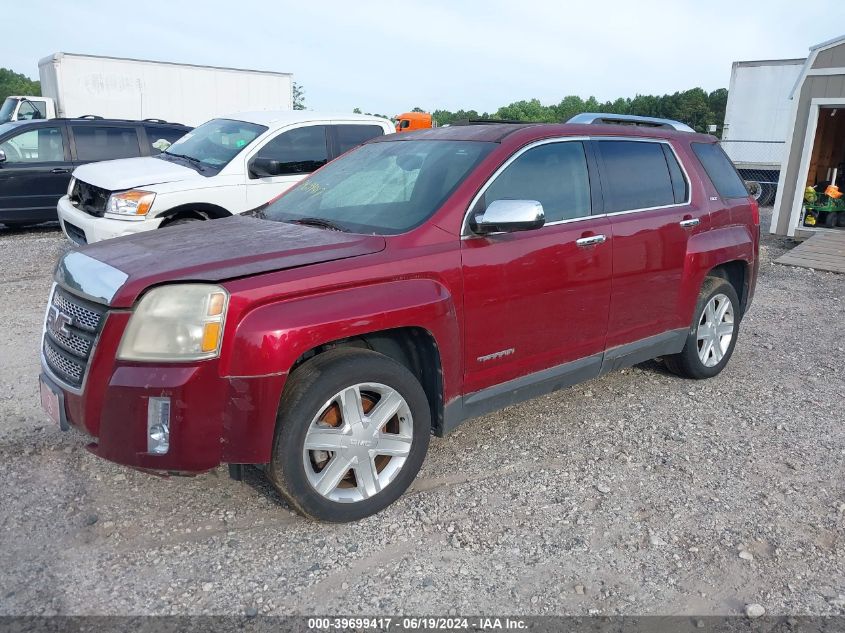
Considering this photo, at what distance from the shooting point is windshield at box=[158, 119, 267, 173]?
763 centimetres

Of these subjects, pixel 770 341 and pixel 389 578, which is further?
pixel 770 341

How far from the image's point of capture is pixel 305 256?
9.98 ft

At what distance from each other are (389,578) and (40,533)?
1.62 metres

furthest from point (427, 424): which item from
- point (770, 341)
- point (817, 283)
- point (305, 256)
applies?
point (817, 283)

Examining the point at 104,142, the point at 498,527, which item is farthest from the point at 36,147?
the point at 498,527

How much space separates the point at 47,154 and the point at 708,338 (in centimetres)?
990

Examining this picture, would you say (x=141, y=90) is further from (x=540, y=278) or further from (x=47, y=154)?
(x=540, y=278)

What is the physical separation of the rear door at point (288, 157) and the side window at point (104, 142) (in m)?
4.32

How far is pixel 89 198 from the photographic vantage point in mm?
7309

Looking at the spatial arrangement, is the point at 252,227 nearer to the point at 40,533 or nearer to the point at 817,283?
the point at 40,533

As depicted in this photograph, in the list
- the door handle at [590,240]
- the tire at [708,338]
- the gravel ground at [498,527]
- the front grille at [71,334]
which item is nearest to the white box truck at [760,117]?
the tire at [708,338]

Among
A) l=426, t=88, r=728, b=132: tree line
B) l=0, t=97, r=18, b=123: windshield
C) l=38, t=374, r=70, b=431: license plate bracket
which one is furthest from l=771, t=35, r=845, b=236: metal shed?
l=426, t=88, r=728, b=132: tree line

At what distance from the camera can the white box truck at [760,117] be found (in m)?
19.7

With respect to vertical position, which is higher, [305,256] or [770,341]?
[305,256]
